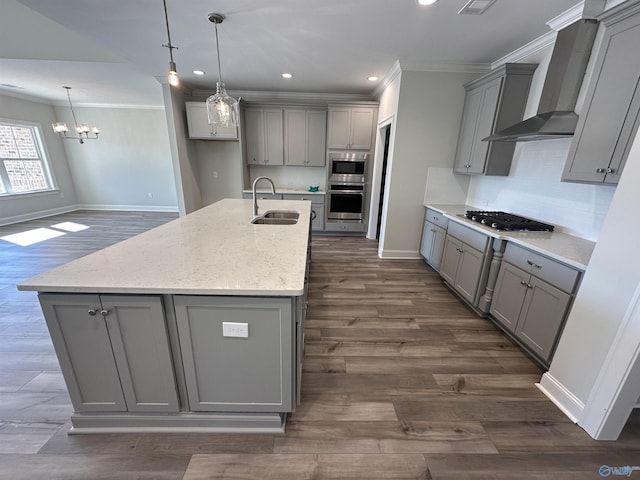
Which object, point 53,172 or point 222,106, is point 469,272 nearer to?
point 222,106

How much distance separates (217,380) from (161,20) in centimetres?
329

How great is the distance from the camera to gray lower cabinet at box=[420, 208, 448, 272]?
3.29m

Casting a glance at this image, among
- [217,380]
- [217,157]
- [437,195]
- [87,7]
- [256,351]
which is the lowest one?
[217,380]

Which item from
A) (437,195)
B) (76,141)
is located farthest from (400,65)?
(76,141)

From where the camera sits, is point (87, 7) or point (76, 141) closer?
point (87, 7)

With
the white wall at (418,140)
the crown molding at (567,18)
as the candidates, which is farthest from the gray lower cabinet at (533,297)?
the crown molding at (567,18)

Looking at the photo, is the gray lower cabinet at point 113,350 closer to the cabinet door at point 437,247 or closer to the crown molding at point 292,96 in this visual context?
the cabinet door at point 437,247

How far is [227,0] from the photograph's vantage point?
2.13 meters

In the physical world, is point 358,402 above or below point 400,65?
below

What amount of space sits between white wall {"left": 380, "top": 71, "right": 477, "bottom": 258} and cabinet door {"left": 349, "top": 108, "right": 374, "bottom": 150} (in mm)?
1301

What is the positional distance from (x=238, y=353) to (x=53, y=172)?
8.53m

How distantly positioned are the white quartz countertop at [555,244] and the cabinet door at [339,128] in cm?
302

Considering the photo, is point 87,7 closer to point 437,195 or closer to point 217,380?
point 217,380

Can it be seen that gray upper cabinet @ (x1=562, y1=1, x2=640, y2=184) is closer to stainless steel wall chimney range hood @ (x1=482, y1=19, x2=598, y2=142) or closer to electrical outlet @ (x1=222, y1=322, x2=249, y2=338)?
stainless steel wall chimney range hood @ (x1=482, y1=19, x2=598, y2=142)
